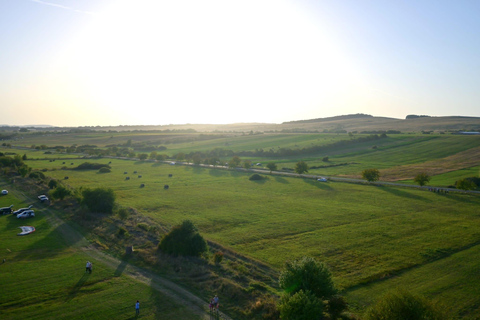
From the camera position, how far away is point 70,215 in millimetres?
53062

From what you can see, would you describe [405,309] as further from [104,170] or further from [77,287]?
[104,170]

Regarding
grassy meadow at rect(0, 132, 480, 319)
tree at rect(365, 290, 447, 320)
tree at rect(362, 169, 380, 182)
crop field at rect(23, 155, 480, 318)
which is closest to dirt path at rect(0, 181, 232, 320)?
grassy meadow at rect(0, 132, 480, 319)

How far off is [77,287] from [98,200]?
26.5 metres

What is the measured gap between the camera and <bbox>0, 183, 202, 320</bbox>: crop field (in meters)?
25.7

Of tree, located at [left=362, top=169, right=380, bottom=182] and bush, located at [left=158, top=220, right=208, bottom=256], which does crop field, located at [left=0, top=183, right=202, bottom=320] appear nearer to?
bush, located at [left=158, top=220, right=208, bottom=256]

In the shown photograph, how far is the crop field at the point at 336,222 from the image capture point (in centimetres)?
3341

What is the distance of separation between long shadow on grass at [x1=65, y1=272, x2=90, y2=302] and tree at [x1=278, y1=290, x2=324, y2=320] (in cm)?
1845

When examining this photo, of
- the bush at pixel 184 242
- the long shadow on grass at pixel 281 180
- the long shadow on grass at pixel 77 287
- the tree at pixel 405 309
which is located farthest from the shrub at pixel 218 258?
the long shadow on grass at pixel 281 180

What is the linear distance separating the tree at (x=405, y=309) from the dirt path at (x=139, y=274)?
465 inches

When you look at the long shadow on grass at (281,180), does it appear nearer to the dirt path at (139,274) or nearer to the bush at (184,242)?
the bush at (184,242)

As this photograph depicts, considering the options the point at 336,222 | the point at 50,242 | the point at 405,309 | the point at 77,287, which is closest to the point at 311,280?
the point at 405,309

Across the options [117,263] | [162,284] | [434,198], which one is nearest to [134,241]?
[117,263]

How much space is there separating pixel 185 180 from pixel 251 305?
65.5m

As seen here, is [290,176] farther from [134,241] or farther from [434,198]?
[134,241]
